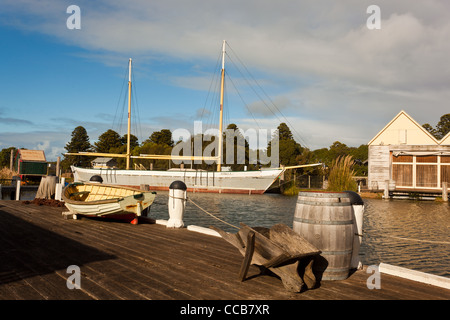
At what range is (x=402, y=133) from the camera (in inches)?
1528

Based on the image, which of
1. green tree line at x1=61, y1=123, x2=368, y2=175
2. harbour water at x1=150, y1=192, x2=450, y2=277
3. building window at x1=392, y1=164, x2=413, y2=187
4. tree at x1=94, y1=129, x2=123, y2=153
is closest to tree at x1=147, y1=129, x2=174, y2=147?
green tree line at x1=61, y1=123, x2=368, y2=175

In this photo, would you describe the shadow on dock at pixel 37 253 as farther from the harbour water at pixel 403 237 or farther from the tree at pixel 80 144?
the tree at pixel 80 144

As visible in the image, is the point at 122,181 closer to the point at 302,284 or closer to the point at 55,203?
the point at 55,203

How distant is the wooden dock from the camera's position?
4.04 m

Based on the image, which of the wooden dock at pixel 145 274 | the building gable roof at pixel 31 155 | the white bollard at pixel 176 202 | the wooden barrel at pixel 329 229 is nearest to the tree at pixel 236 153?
the building gable roof at pixel 31 155

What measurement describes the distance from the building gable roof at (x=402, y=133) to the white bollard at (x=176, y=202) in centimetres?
3482

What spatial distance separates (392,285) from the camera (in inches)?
180

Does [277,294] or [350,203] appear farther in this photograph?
[350,203]

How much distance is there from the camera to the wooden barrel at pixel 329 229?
4527 millimetres

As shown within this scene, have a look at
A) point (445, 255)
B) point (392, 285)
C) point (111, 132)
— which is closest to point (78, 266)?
point (392, 285)

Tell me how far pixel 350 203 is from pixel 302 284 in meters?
1.34

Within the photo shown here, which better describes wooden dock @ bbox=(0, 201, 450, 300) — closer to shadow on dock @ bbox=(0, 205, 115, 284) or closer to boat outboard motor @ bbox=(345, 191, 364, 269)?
shadow on dock @ bbox=(0, 205, 115, 284)

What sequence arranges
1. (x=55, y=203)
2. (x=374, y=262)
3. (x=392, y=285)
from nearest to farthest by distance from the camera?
(x=392, y=285) → (x=374, y=262) → (x=55, y=203)
